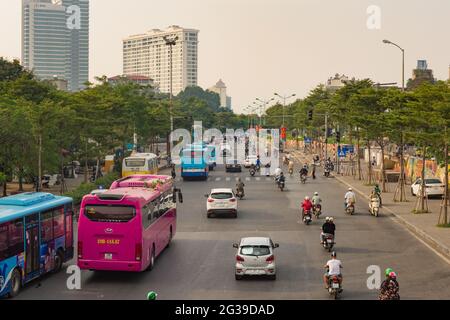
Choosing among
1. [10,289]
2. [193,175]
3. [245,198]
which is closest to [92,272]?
[10,289]

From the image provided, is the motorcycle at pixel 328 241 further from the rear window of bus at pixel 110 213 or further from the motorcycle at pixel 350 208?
the motorcycle at pixel 350 208

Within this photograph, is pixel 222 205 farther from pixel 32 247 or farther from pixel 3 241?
pixel 3 241

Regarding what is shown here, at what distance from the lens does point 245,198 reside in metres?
46.8

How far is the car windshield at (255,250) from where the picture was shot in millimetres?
21953

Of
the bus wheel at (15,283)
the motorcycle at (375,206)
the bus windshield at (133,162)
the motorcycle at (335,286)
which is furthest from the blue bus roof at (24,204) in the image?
the bus windshield at (133,162)

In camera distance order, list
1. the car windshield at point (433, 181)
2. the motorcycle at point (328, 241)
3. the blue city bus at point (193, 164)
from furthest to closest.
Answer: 1. the blue city bus at point (193, 164)
2. the car windshield at point (433, 181)
3. the motorcycle at point (328, 241)

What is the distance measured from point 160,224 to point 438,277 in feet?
31.8

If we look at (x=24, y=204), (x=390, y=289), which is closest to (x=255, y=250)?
(x=390, y=289)

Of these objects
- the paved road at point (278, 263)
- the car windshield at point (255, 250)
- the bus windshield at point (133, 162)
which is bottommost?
the paved road at point (278, 263)

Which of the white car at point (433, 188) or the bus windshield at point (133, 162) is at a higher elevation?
the bus windshield at point (133, 162)

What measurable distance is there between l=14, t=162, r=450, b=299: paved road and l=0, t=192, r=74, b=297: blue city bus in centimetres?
58

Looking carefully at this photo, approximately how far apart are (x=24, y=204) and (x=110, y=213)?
256 cm

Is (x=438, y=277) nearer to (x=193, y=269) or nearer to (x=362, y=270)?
(x=362, y=270)

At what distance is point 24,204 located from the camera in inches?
829
